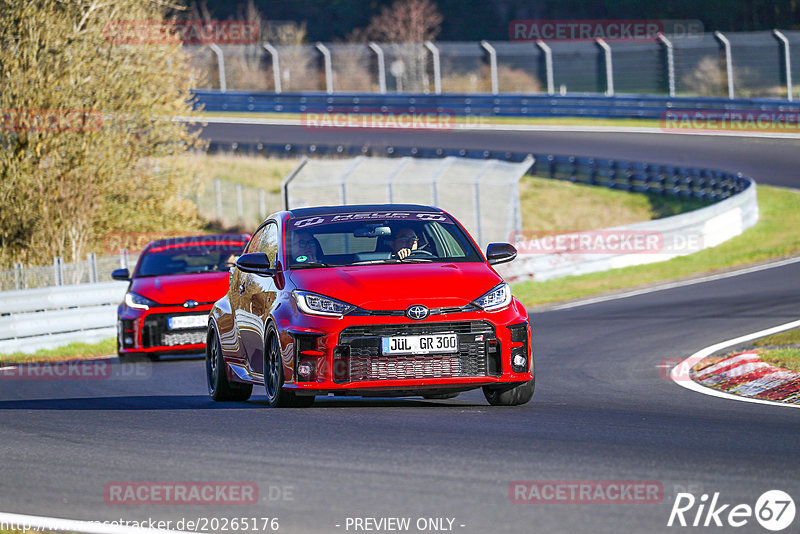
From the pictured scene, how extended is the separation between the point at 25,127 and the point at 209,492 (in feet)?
65.4

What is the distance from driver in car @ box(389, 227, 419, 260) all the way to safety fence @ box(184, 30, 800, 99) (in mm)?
35263

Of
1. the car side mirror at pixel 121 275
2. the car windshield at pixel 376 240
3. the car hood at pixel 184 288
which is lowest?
the car hood at pixel 184 288

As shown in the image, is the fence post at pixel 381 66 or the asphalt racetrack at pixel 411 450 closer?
the asphalt racetrack at pixel 411 450

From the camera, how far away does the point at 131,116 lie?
27188 millimetres

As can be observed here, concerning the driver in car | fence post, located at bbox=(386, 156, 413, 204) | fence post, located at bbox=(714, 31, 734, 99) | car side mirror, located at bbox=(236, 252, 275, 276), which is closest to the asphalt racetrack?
car side mirror, located at bbox=(236, 252, 275, 276)

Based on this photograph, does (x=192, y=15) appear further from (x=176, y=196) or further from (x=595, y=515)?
(x=595, y=515)

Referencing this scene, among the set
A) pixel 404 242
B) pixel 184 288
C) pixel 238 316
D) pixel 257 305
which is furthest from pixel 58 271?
pixel 404 242

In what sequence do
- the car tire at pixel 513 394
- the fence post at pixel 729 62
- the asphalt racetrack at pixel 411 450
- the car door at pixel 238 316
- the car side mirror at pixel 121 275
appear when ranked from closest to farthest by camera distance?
the asphalt racetrack at pixel 411 450, the car tire at pixel 513 394, the car door at pixel 238 316, the car side mirror at pixel 121 275, the fence post at pixel 729 62

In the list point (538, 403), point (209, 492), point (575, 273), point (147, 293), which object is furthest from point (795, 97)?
point (209, 492)

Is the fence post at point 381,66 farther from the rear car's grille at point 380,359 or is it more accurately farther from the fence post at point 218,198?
the rear car's grille at point 380,359

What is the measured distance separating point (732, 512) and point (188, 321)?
11346 mm

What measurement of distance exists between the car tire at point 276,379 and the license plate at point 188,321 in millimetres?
6440

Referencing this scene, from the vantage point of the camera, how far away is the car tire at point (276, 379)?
31.0ft

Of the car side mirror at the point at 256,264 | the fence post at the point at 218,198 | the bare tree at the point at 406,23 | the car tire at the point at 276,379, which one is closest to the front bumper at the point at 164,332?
the car side mirror at the point at 256,264
